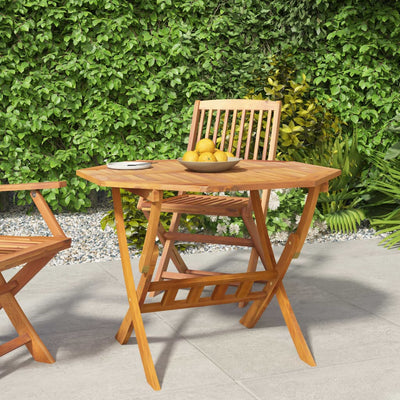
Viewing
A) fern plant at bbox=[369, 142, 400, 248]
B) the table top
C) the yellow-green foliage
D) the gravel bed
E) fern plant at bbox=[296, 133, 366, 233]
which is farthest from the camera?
the yellow-green foliage

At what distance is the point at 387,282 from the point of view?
3.48 metres

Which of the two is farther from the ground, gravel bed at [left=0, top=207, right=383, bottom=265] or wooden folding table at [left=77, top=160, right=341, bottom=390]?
wooden folding table at [left=77, top=160, right=341, bottom=390]

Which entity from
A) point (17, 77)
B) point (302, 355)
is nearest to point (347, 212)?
point (302, 355)

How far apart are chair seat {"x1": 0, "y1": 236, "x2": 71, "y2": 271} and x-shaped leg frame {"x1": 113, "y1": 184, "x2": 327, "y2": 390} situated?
0.26 m

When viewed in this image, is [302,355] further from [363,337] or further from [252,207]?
[252,207]

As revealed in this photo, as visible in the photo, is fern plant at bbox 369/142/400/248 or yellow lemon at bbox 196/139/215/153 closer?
yellow lemon at bbox 196/139/215/153

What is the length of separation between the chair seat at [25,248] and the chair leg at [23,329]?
142mm

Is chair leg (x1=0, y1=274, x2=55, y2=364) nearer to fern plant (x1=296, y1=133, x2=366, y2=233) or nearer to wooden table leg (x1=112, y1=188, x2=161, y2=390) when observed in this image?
wooden table leg (x1=112, y1=188, x2=161, y2=390)

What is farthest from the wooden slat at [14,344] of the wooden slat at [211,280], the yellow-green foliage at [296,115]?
the yellow-green foliage at [296,115]

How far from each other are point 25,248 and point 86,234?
2449 millimetres

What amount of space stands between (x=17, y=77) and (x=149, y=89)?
1.09 meters

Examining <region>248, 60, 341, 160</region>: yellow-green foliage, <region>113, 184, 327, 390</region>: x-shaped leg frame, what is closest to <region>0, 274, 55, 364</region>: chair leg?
<region>113, 184, 327, 390</region>: x-shaped leg frame

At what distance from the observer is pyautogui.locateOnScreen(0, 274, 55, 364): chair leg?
2410 millimetres

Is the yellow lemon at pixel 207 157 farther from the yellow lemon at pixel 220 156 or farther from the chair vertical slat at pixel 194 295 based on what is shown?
the chair vertical slat at pixel 194 295
